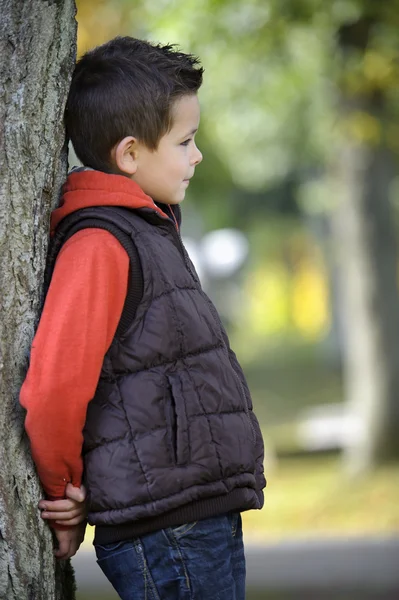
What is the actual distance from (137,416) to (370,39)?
7152 mm

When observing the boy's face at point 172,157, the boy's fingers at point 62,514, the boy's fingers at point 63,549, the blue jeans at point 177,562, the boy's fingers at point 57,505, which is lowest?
the blue jeans at point 177,562

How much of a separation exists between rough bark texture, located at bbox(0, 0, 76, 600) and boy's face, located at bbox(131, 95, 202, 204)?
212 mm

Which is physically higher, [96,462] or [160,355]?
[160,355]

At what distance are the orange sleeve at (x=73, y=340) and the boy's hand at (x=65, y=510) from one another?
0.12 meters

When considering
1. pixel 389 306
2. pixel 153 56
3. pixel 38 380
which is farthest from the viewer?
pixel 389 306

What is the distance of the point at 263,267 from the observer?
1423 inches

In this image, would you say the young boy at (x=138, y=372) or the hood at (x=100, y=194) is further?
the hood at (x=100, y=194)

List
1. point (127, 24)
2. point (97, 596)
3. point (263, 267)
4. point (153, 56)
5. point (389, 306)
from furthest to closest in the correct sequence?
point (263, 267) < point (389, 306) < point (127, 24) < point (97, 596) < point (153, 56)

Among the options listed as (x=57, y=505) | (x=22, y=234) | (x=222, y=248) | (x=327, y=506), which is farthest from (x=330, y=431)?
(x=222, y=248)

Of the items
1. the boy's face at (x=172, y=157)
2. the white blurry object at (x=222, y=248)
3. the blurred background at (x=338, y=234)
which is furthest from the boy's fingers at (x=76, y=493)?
the white blurry object at (x=222, y=248)

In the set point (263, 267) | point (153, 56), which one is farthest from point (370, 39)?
point (263, 267)

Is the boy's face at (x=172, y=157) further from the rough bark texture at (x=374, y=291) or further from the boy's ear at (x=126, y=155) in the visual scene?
the rough bark texture at (x=374, y=291)

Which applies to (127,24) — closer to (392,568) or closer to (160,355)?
(392,568)

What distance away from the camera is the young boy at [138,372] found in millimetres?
2062
